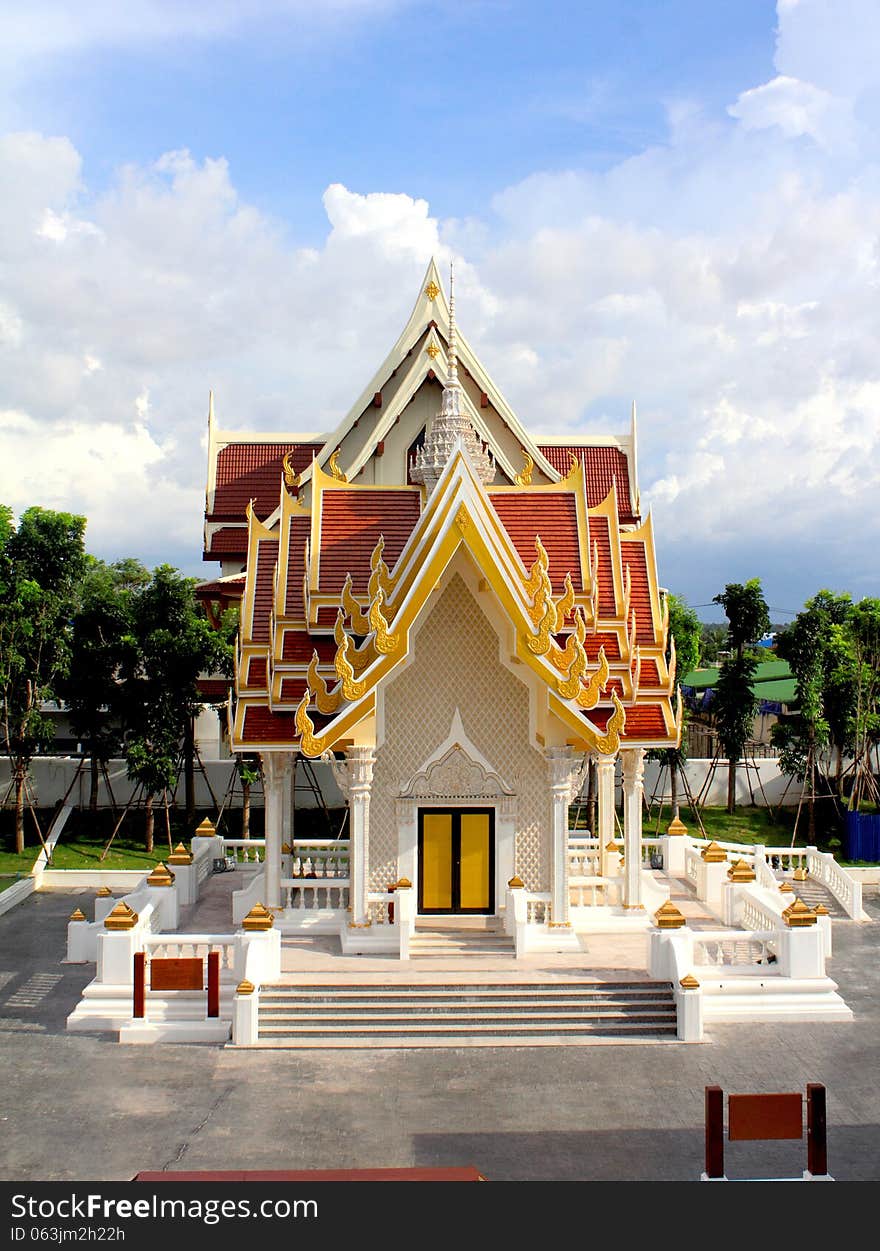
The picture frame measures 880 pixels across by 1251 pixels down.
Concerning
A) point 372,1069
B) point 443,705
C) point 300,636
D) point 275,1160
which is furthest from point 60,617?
point 275,1160

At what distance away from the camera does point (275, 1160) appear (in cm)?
953

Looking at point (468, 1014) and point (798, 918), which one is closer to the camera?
point (468, 1014)

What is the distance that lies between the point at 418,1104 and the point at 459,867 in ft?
15.8

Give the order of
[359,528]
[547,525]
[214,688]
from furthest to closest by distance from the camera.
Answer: [214,688], [547,525], [359,528]

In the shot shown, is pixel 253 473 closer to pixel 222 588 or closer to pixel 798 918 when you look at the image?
pixel 222 588

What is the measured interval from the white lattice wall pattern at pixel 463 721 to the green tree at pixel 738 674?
13482 millimetres

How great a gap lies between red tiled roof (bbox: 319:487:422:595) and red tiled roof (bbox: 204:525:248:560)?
12.9 m

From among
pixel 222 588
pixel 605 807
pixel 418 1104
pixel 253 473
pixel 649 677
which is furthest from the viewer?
pixel 253 473

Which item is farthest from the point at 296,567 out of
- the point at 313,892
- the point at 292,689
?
the point at 313,892

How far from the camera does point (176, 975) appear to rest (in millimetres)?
13008

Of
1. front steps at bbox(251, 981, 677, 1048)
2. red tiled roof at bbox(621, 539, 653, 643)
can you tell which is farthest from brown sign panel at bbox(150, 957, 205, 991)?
red tiled roof at bbox(621, 539, 653, 643)

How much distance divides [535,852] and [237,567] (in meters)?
16.7
